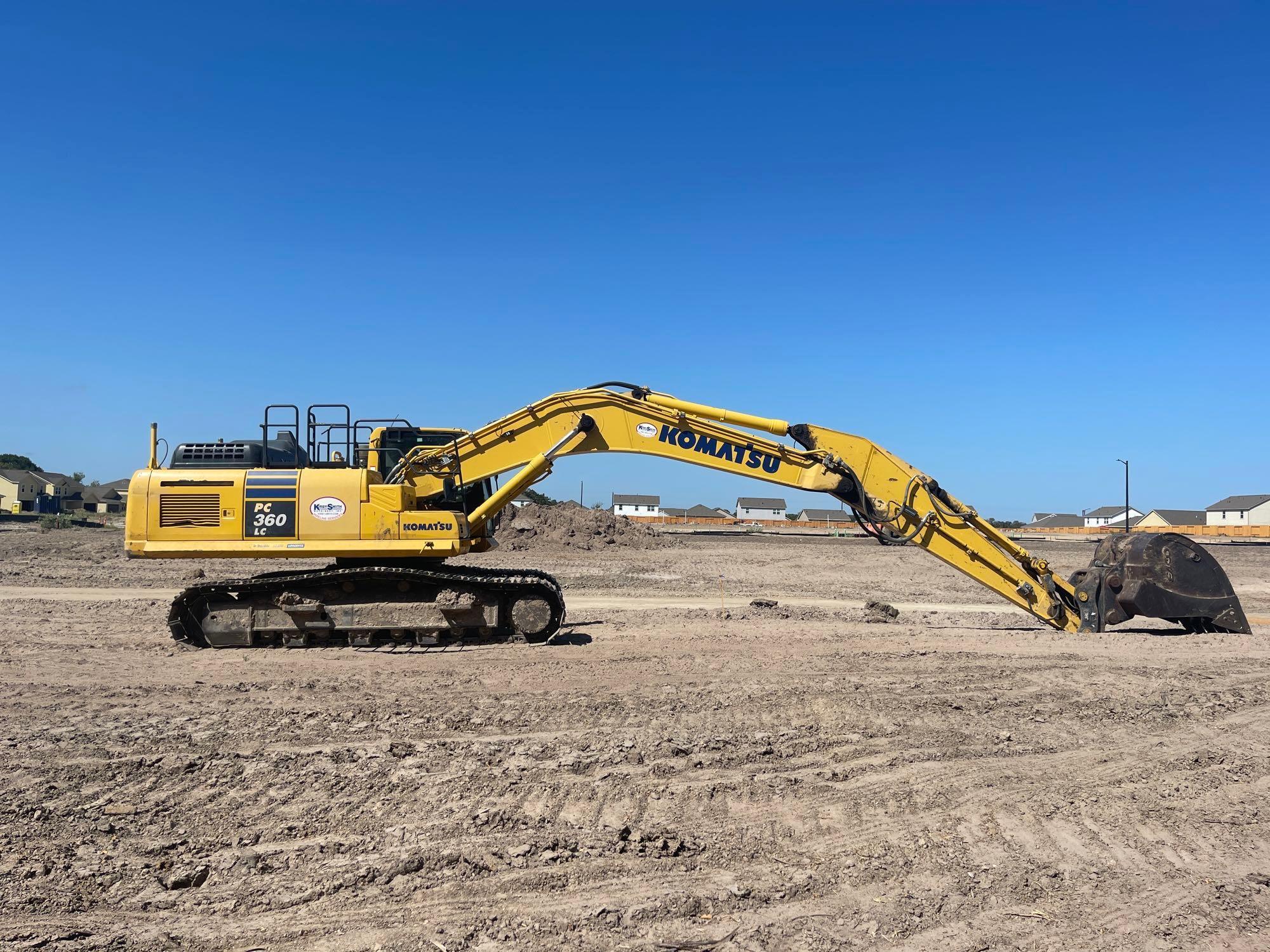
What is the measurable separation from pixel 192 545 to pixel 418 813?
7.59 metres

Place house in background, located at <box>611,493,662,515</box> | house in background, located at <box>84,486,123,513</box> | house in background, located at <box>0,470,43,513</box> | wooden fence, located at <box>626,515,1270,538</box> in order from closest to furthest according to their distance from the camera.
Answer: wooden fence, located at <box>626,515,1270,538</box>
house in background, located at <box>84,486,123,513</box>
house in background, located at <box>0,470,43,513</box>
house in background, located at <box>611,493,662,515</box>

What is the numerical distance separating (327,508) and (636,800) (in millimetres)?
7342

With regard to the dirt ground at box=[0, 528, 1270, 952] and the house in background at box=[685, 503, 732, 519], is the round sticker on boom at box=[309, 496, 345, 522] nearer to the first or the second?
the dirt ground at box=[0, 528, 1270, 952]

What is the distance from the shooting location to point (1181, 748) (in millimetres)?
7461

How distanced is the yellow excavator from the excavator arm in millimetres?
21

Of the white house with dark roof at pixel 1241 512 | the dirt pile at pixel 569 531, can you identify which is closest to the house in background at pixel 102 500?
the dirt pile at pixel 569 531

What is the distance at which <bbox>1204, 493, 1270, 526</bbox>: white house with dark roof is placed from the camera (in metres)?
98.9

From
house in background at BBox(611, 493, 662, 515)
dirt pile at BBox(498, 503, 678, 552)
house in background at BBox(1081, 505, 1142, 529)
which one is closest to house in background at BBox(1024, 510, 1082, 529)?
house in background at BBox(1081, 505, 1142, 529)

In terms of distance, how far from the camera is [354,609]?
39.5 ft

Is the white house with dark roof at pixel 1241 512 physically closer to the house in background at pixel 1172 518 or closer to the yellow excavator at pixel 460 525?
the house in background at pixel 1172 518

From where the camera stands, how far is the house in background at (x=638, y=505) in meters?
121

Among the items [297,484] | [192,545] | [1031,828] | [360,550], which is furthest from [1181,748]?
[192,545]

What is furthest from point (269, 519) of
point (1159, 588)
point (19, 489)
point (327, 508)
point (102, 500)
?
point (19, 489)

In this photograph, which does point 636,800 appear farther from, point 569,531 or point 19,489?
point 19,489
